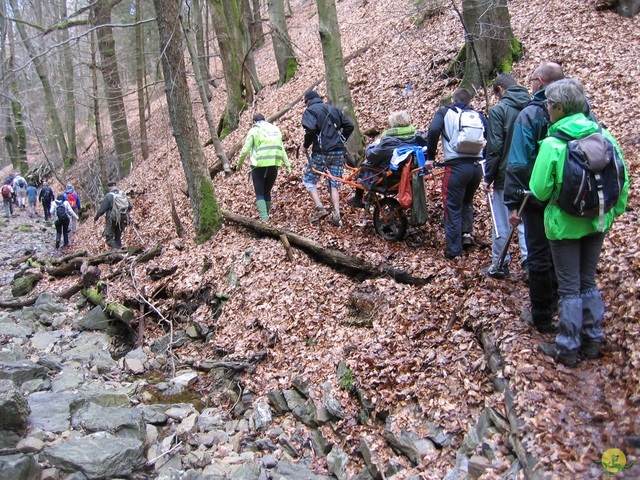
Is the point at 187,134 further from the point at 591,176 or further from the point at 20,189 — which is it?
the point at 20,189

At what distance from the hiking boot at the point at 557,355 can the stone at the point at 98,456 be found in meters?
Answer: 4.22

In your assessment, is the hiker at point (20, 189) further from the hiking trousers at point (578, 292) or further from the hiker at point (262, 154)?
the hiking trousers at point (578, 292)

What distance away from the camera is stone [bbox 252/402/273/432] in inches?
228

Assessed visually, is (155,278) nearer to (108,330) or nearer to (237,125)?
(108,330)

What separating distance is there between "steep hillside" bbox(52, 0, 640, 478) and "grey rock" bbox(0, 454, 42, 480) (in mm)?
2474

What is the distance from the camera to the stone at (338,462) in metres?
4.73

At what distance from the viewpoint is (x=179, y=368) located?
298 inches

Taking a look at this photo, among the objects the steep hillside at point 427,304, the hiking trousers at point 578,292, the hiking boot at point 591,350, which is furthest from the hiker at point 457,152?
the hiking boot at point 591,350

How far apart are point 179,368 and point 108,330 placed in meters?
2.52

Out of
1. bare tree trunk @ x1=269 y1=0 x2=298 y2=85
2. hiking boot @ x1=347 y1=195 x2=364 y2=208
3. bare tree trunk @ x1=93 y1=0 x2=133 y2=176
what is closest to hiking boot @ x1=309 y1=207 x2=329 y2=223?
hiking boot @ x1=347 y1=195 x2=364 y2=208

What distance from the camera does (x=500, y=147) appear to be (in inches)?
209

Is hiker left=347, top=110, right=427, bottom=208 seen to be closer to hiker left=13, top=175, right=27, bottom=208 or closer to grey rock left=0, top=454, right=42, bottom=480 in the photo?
grey rock left=0, top=454, right=42, bottom=480

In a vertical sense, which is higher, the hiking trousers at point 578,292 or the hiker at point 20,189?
the hiking trousers at point 578,292

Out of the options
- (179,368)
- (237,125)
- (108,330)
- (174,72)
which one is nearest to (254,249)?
(179,368)
